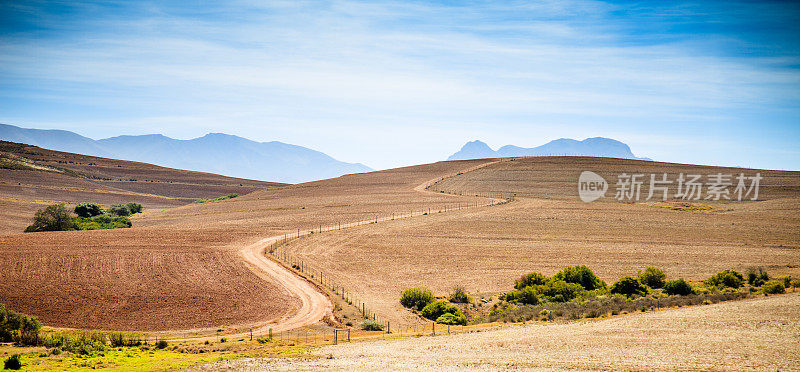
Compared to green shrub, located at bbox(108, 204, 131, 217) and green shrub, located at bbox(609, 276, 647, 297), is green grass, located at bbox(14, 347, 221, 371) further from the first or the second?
green shrub, located at bbox(108, 204, 131, 217)

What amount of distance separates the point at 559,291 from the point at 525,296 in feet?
11.3

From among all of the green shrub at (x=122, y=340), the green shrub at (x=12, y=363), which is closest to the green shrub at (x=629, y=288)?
the green shrub at (x=122, y=340)

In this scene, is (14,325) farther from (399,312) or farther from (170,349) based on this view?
(399,312)

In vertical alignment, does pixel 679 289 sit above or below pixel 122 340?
above

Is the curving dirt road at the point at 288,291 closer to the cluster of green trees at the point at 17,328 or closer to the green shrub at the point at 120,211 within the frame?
the cluster of green trees at the point at 17,328

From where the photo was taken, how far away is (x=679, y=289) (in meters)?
37.9

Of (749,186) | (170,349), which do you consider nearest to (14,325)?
(170,349)

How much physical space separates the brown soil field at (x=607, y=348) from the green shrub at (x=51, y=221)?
5646 cm

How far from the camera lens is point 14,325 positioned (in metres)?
26.7

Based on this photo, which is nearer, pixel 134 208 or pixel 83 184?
pixel 134 208

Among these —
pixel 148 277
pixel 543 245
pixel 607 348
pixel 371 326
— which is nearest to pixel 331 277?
pixel 371 326

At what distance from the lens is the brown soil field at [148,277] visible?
106ft

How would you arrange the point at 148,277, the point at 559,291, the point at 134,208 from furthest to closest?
the point at 134,208, the point at 148,277, the point at 559,291

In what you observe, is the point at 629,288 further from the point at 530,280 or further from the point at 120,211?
the point at 120,211
